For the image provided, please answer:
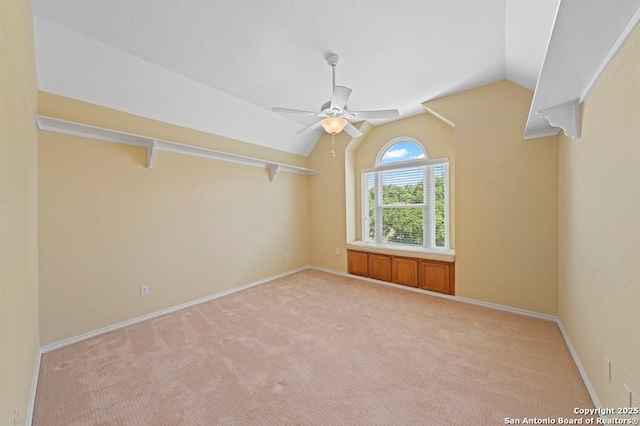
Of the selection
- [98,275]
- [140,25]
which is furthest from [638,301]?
[98,275]

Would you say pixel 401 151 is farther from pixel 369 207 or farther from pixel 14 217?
pixel 14 217

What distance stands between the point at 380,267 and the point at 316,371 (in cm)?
244

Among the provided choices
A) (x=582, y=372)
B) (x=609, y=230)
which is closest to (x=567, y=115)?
(x=609, y=230)

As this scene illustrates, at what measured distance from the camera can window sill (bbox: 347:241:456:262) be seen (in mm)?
3349

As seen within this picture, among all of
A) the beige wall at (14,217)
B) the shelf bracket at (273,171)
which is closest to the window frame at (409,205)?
the shelf bracket at (273,171)

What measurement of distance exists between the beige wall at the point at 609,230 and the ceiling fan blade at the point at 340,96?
1646mm

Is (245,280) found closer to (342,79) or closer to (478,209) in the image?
(342,79)

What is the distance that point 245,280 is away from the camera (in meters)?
3.89

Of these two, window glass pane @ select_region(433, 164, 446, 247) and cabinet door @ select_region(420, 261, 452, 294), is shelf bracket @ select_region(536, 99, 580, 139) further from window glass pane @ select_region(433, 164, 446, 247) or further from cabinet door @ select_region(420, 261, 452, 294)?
cabinet door @ select_region(420, 261, 452, 294)

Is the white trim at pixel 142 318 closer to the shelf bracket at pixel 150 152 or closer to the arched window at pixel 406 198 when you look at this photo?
the shelf bracket at pixel 150 152

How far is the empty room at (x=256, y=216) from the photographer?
1.36 metres

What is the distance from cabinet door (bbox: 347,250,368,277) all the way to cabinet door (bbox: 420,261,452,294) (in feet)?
3.31

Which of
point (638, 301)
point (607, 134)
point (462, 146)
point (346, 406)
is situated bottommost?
point (346, 406)

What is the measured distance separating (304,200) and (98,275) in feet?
11.1
